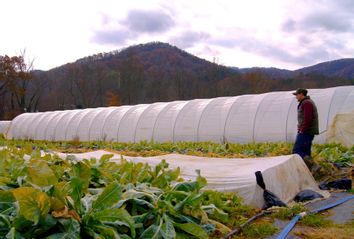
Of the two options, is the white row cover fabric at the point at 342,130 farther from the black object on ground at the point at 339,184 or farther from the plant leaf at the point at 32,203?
the plant leaf at the point at 32,203

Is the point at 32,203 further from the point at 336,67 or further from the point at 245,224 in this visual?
the point at 336,67

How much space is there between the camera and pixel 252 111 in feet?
39.8

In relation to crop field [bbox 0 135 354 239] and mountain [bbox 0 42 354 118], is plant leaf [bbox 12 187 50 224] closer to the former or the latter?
crop field [bbox 0 135 354 239]

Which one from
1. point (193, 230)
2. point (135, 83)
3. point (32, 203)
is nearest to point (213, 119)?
point (193, 230)

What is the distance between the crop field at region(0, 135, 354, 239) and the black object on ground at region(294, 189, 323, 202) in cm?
93

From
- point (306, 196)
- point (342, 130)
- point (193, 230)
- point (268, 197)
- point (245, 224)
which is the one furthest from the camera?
point (342, 130)

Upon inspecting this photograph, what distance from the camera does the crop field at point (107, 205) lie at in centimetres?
189

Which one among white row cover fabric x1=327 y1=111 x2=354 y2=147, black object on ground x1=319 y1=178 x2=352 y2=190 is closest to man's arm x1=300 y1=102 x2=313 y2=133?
black object on ground x1=319 y1=178 x2=352 y2=190

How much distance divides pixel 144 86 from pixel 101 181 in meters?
39.6

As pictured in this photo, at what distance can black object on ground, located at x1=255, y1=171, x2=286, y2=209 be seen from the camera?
392 cm

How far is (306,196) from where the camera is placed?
4508mm

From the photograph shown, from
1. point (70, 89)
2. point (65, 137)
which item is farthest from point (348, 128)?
point (70, 89)

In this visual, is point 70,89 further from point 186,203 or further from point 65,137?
point 186,203

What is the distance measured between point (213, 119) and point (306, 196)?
8.52m
